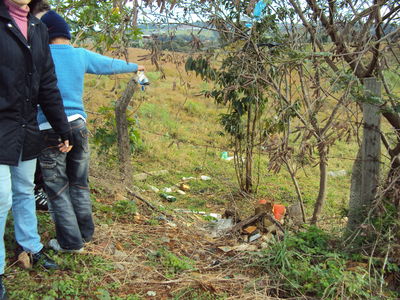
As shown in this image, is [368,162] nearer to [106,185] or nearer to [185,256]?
[185,256]

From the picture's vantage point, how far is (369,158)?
11.3 feet

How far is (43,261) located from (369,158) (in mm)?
2519

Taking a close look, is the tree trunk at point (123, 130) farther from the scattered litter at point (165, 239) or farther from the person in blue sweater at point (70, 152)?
the person in blue sweater at point (70, 152)

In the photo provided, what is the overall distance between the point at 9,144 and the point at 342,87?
224cm

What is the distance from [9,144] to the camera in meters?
2.41

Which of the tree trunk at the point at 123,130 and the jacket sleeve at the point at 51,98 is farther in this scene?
the tree trunk at the point at 123,130

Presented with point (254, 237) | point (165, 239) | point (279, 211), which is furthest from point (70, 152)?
point (279, 211)

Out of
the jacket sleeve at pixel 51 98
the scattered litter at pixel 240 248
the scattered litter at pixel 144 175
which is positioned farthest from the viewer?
the scattered litter at pixel 144 175

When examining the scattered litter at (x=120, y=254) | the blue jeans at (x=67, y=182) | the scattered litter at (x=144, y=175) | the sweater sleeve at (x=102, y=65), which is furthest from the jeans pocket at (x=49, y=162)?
the scattered litter at (x=144, y=175)

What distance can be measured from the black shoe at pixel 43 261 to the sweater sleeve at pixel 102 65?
1.32 m

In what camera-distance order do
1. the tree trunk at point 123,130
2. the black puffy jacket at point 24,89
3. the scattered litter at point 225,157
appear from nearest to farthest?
the black puffy jacket at point 24,89 → the tree trunk at point 123,130 → the scattered litter at point 225,157

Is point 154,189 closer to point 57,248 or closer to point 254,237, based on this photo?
point 254,237

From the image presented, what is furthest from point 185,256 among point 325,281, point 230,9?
point 230,9

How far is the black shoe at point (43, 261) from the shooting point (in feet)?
9.54
